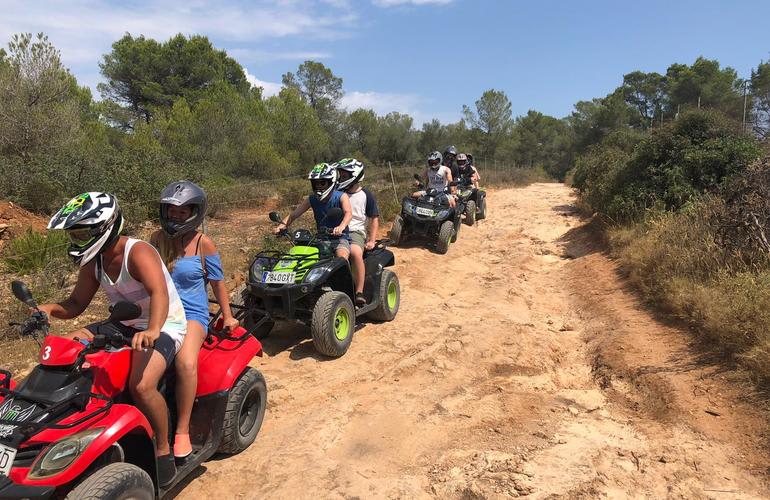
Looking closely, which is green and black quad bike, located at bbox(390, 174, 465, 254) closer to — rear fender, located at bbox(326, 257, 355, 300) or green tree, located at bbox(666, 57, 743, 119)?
rear fender, located at bbox(326, 257, 355, 300)

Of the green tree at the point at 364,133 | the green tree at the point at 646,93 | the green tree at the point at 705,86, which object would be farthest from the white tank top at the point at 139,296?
the green tree at the point at 646,93

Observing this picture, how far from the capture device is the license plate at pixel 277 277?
507 centimetres

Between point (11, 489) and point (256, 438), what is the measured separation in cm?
187

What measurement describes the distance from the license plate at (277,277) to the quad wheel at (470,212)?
8.58 meters

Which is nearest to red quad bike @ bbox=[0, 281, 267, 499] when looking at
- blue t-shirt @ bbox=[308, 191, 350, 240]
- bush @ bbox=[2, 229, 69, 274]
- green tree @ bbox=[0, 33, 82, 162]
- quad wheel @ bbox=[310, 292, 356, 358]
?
quad wheel @ bbox=[310, 292, 356, 358]

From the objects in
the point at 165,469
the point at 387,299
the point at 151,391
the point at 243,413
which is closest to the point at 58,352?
the point at 151,391

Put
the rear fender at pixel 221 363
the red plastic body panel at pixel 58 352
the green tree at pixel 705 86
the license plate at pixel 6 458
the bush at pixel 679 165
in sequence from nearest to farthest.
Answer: the license plate at pixel 6 458, the red plastic body panel at pixel 58 352, the rear fender at pixel 221 363, the bush at pixel 679 165, the green tree at pixel 705 86

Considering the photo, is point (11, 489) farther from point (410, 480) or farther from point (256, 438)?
point (410, 480)

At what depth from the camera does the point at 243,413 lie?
A: 12.3ft

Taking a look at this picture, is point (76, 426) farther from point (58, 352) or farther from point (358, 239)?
point (358, 239)

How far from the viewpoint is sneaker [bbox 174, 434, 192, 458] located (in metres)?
2.95

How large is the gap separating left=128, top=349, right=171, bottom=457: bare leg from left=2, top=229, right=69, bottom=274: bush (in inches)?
220

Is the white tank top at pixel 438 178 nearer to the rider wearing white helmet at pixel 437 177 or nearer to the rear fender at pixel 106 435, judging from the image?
the rider wearing white helmet at pixel 437 177

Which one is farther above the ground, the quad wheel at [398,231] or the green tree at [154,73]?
the green tree at [154,73]
